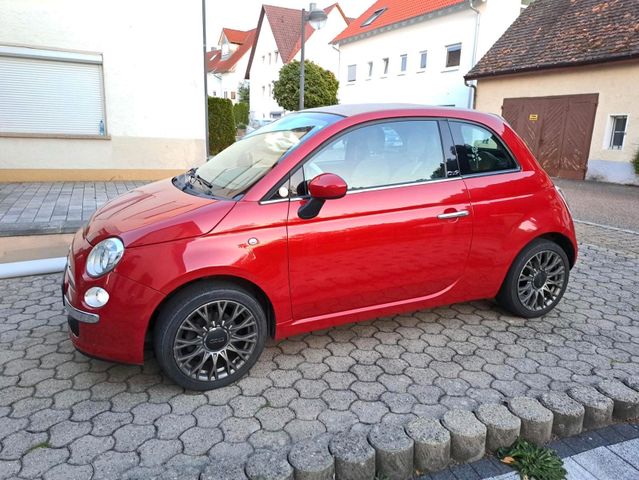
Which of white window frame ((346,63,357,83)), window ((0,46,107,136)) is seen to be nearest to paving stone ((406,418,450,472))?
window ((0,46,107,136))

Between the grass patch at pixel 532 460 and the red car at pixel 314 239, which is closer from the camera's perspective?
the grass patch at pixel 532 460

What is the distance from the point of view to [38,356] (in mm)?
3332

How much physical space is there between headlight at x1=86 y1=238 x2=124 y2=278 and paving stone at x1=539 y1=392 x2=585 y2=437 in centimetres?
261

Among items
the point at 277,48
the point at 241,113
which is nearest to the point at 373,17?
the point at 277,48

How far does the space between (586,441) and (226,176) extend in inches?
110

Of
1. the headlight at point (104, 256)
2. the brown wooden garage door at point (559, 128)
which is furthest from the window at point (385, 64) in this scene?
the headlight at point (104, 256)

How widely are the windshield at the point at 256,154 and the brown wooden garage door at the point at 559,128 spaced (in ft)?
46.2

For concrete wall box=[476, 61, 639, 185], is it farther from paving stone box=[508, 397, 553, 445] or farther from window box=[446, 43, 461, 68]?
paving stone box=[508, 397, 553, 445]

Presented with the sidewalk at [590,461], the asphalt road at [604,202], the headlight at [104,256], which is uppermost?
the headlight at [104,256]

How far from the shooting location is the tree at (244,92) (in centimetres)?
5294

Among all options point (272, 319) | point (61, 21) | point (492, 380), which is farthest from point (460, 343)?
point (61, 21)

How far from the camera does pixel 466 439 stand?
8.34 ft

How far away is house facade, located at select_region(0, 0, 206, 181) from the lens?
1002cm

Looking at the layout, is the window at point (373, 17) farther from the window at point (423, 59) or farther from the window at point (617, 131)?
the window at point (617, 131)
